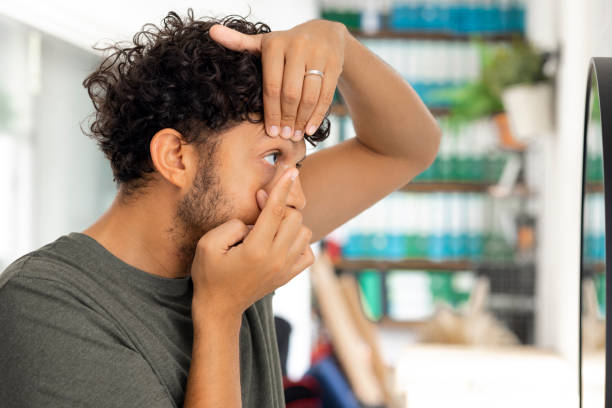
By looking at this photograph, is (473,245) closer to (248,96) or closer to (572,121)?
(572,121)

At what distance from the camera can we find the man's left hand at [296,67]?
805 mm

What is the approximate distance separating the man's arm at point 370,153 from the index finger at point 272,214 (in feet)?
0.76

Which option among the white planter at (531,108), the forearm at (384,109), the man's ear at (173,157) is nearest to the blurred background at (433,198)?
the white planter at (531,108)

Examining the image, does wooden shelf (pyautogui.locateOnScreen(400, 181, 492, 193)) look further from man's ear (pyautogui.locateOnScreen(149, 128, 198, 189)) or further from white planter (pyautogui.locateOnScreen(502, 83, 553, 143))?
man's ear (pyautogui.locateOnScreen(149, 128, 198, 189))

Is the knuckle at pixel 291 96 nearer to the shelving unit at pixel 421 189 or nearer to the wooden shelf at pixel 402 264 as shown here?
the shelving unit at pixel 421 189

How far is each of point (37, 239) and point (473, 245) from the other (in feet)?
8.65

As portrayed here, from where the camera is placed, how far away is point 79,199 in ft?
10.2

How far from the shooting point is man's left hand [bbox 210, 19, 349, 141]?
0.80 meters

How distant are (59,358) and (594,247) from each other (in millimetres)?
686

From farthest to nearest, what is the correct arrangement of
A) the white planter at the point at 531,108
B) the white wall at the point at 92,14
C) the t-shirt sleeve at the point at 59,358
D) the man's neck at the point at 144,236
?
1. the white planter at the point at 531,108
2. the white wall at the point at 92,14
3. the man's neck at the point at 144,236
4. the t-shirt sleeve at the point at 59,358

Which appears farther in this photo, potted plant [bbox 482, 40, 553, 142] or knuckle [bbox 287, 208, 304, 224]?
potted plant [bbox 482, 40, 553, 142]

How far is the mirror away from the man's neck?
546mm

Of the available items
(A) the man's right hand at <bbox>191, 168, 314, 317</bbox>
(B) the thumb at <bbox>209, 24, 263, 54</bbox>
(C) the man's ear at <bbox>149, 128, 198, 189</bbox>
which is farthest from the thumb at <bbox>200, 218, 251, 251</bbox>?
(B) the thumb at <bbox>209, 24, 263, 54</bbox>

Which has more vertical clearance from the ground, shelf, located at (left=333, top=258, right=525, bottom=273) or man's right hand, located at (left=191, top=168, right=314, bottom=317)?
man's right hand, located at (left=191, top=168, right=314, bottom=317)
